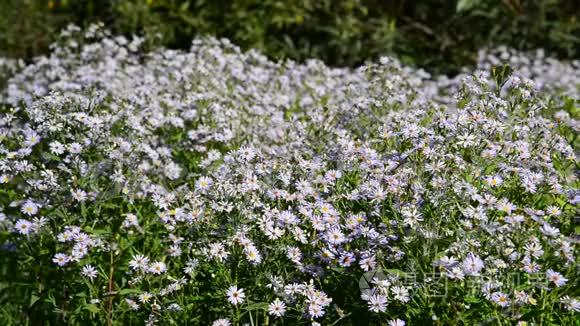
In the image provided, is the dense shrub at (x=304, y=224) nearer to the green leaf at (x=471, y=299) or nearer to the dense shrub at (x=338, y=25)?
the green leaf at (x=471, y=299)

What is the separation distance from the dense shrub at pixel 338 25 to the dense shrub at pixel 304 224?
3176 mm

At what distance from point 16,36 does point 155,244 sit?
16.4ft

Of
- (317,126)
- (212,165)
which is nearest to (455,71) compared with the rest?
(317,126)

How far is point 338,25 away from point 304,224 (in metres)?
4.49

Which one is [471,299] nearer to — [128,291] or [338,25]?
[128,291]

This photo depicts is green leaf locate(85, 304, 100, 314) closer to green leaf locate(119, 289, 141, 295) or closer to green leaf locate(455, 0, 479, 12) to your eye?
green leaf locate(119, 289, 141, 295)

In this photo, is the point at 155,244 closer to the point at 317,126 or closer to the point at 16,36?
the point at 317,126

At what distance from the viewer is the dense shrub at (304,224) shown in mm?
2662

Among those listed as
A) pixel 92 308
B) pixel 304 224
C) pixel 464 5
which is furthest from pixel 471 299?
pixel 464 5

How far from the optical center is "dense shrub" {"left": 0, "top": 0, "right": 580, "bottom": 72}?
22.9ft

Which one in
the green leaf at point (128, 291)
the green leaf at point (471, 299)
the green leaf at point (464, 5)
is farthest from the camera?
the green leaf at point (464, 5)

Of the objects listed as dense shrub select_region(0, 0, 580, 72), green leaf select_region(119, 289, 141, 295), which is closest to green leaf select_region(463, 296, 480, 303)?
green leaf select_region(119, 289, 141, 295)

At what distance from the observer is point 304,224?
2893mm

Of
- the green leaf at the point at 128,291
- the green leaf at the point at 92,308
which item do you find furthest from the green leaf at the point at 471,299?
the green leaf at the point at 92,308
